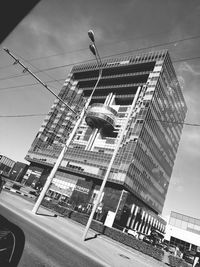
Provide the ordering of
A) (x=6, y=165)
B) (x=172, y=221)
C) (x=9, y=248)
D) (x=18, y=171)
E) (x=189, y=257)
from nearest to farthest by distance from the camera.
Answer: (x=9, y=248) → (x=189, y=257) → (x=172, y=221) → (x=18, y=171) → (x=6, y=165)

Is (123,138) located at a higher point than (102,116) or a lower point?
lower

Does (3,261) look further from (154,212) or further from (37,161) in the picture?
(154,212)

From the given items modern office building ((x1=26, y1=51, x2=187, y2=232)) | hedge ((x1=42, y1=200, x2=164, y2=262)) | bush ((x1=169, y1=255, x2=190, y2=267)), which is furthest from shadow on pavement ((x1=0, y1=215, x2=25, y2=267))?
modern office building ((x1=26, y1=51, x2=187, y2=232))

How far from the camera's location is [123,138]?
58188mm

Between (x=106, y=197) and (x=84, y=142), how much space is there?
91.4 ft

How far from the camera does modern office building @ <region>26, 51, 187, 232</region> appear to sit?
52906 mm

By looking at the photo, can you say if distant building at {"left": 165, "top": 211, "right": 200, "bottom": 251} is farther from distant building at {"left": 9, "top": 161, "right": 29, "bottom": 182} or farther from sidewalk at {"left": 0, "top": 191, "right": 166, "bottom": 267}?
distant building at {"left": 9, "top": 161, "right": 29, "bottom": 182}

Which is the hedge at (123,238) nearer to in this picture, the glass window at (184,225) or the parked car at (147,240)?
the parked car at (147,240)

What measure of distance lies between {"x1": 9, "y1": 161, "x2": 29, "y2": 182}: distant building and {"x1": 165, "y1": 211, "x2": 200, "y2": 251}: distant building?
50.2m

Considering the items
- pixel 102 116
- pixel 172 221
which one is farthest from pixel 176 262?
pixel 102 116

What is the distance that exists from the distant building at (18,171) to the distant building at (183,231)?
1975 inches

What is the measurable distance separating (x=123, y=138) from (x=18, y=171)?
4004 cm

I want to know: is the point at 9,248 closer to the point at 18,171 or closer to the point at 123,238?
the point at 123,238

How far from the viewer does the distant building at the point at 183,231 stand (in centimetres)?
5644
